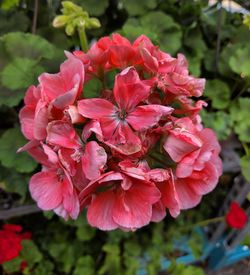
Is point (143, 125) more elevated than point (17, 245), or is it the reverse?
point (143, 125)

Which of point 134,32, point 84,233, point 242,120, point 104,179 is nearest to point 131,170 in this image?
point 104,179

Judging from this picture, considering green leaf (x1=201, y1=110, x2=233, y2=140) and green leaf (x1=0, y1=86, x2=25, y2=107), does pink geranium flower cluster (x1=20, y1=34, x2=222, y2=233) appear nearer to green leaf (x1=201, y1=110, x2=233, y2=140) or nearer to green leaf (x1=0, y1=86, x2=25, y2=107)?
green leaf (x1=0, y1=86, x2=25, y2=107)

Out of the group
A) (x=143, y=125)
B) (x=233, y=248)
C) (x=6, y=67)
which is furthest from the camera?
(x=233, y=248)

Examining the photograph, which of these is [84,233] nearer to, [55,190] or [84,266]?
[84,266]

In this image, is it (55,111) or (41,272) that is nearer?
(55,111)

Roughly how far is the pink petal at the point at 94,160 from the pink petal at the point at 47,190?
8 cm

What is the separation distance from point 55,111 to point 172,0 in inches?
24.8

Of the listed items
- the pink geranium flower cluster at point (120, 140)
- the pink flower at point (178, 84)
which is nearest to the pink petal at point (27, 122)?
the pink geranium flower cluster at point (120, 140)

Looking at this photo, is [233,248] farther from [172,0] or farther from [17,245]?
[172,0]

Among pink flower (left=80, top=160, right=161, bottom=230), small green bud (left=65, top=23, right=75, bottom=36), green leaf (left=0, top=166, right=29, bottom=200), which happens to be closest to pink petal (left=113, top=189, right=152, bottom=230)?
pink flower (left=80, top=160, right=161, bottom=230)

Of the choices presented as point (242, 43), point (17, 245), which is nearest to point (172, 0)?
point (242, 43)

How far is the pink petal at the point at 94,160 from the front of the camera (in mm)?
514

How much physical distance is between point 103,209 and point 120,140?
12 centimetres

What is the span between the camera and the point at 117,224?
57 cm
